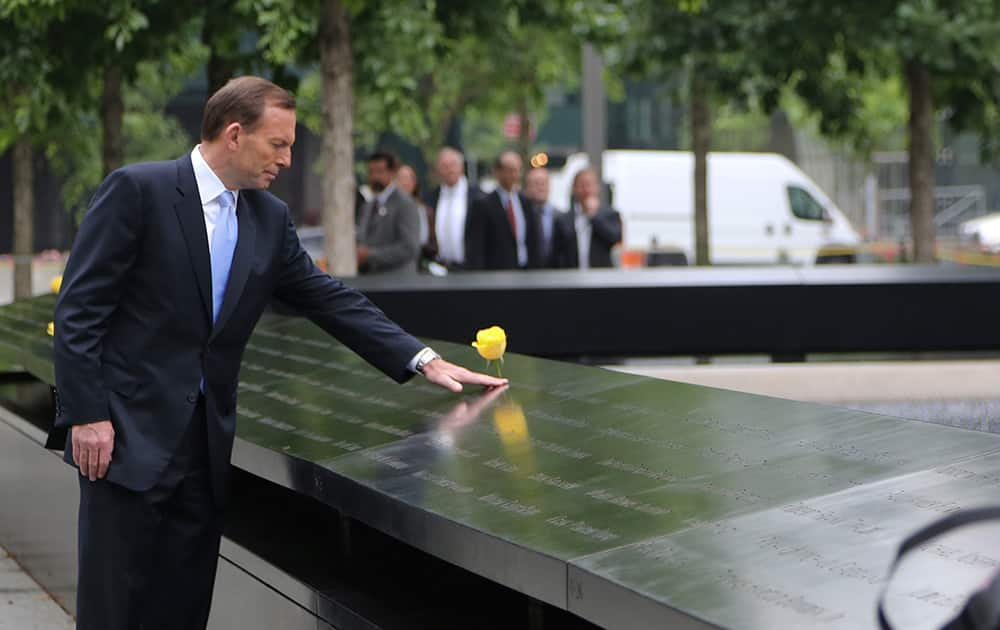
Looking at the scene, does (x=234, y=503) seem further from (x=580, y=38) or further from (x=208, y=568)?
(x=580, y=38)

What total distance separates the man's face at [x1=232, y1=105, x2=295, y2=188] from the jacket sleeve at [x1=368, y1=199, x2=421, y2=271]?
690cm

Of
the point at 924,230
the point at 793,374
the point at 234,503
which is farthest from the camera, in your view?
the point at 924,230

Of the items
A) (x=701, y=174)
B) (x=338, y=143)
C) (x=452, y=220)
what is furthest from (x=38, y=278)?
(x=338, y=143)

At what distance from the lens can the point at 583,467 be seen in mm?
3381

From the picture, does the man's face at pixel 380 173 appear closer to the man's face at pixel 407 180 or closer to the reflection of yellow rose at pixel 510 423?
the man's face at pixel 407 180

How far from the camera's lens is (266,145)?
11.6 feet

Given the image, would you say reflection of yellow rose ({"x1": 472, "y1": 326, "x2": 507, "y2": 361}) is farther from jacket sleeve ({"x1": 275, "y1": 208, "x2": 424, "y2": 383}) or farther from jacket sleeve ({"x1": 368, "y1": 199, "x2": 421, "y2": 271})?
jacket sleeve ({"x1": 368, "y1": 199, "x2": 421, "y2": 271})

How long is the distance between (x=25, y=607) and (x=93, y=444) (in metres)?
2.76

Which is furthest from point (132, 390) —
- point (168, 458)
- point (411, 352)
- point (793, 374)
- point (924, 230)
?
point (924, 230)

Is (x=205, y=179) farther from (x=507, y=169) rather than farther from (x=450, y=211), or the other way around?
(x=450, y=211)

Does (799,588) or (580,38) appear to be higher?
(580,38)

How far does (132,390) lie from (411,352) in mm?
948

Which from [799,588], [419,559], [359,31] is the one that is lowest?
[419,559]

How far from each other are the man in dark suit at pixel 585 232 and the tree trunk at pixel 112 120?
4642 mm
